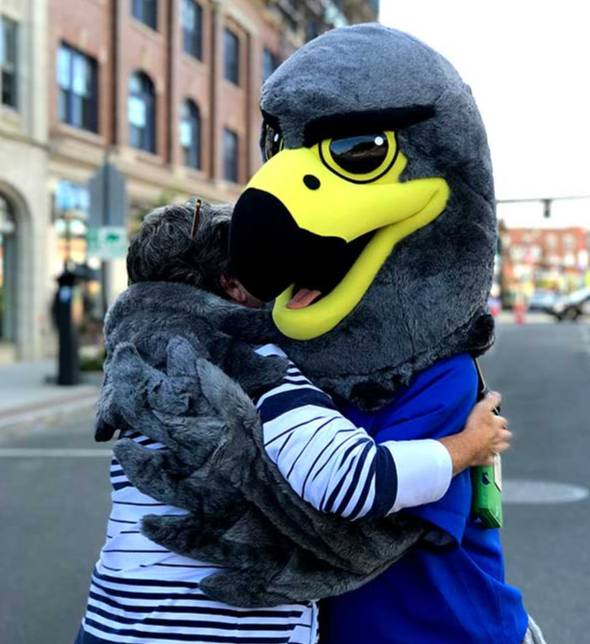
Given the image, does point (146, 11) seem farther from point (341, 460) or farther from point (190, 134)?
point (341, 460)

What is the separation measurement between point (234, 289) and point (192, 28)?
1051 inches

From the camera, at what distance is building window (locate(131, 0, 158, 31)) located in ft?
77.0

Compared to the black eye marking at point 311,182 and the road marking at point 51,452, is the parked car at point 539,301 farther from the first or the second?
the black eye marking at point 311,182

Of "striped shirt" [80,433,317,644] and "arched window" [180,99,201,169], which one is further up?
"arched window" [180,99,201,169]

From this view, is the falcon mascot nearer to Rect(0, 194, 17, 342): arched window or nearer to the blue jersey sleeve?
the blue jersey sleeve

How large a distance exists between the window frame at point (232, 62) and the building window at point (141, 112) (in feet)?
18.7

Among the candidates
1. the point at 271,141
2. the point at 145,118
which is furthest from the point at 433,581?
the point at 145,118

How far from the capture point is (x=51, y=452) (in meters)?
8.95

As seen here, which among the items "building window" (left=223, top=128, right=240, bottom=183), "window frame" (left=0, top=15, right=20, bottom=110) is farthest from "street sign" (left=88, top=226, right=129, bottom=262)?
"building window" (left=223, top=128, right=240, bottom=183)

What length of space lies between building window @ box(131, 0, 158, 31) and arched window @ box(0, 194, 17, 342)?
7672 mm

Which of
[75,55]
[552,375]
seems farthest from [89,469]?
[75,55]

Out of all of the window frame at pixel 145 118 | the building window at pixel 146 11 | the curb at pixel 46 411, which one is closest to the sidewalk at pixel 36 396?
the curb at pixel 46 411

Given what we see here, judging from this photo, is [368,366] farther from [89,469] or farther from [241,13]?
[241,13]

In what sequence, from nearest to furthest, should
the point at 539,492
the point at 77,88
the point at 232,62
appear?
the point at 539,492
the point at 77,88
the point at 232,62
